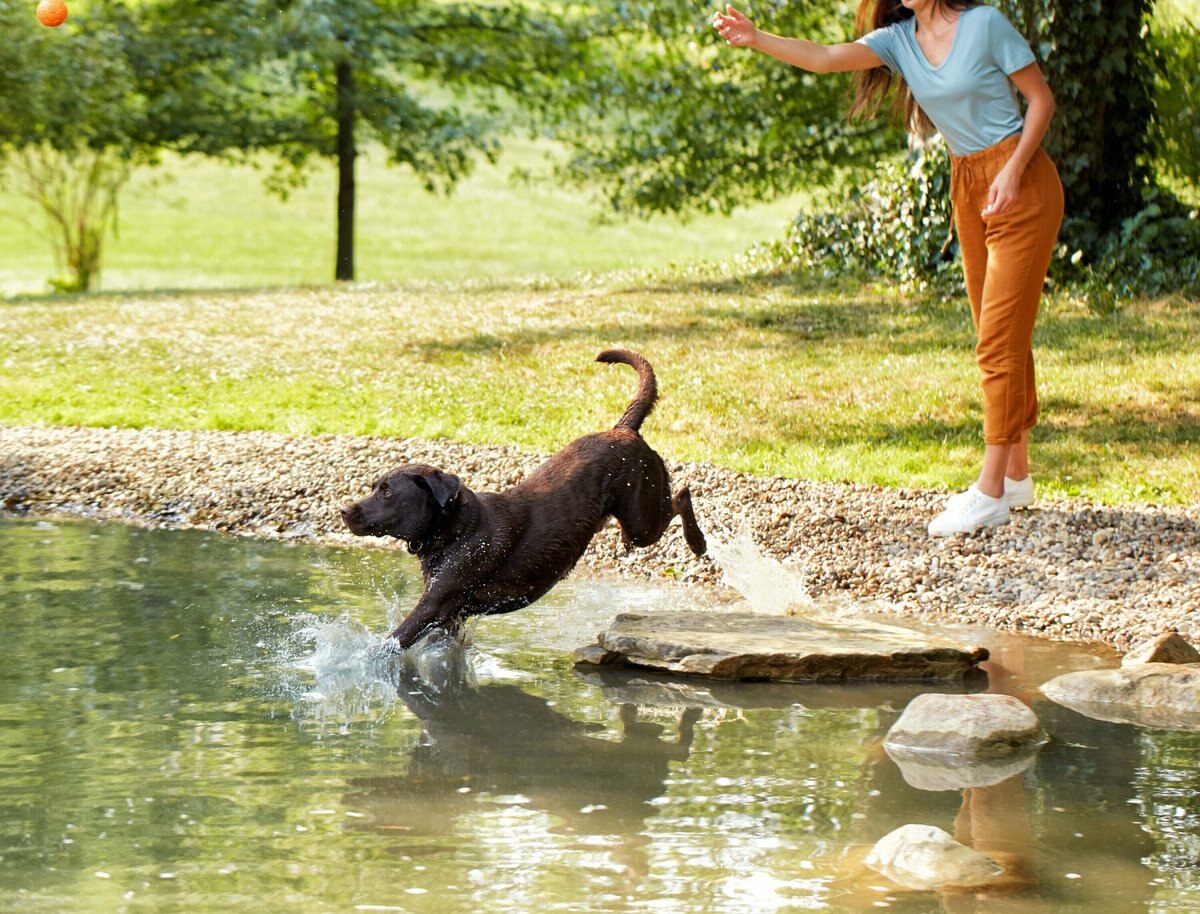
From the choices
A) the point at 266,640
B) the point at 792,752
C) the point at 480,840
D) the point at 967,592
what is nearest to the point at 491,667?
the point at 266,640

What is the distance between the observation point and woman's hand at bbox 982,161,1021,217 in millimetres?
7070

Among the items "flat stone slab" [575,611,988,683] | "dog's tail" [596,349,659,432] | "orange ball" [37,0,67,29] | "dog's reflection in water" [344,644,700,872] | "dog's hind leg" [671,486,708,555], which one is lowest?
"dog's reflection in water" [344,644,700,872]

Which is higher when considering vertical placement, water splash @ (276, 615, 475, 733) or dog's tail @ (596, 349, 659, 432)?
dog's tail @ (596, 349, 659, 432)

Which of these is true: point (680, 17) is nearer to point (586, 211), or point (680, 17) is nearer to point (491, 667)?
point (491, 667)

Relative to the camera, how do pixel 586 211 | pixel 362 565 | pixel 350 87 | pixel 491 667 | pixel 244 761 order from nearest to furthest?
pixel 244 761 < pixel 491 667 < pixel 362 565 < pixel 350 87 < pixel 586 211

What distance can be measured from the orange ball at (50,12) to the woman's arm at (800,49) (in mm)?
5053

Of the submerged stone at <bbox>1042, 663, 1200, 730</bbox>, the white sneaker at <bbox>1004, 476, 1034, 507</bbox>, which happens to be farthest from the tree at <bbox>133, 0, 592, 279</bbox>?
the submerged stone at <bbox>1042, 663, 1200, 730</bbox>

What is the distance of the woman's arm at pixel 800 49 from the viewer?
7.38 meters

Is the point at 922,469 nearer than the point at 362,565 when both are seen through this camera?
No

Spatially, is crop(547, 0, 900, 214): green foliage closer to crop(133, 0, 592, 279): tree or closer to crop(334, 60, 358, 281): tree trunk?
crop(133, 0, 592, 279): tree

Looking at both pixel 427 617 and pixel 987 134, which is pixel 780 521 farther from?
pixel 427 617

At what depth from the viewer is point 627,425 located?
7.21 m

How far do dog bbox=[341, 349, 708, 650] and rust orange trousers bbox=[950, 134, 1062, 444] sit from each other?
164cm

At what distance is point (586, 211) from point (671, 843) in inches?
1264
